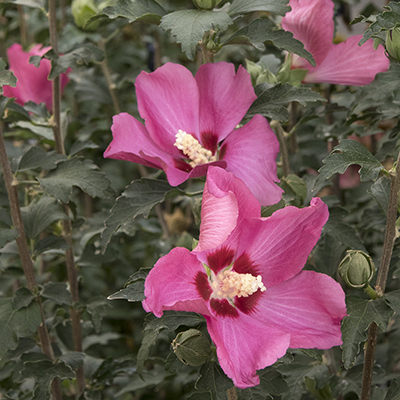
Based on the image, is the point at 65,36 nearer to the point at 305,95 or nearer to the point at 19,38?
the point at 305,95

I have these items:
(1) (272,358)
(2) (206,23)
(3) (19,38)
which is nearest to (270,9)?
(2) (206,23)

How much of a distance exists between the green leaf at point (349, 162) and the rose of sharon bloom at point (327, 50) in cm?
18

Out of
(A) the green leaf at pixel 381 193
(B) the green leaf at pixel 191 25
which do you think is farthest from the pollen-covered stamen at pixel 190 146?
(A) the green leaf at pixel 381 193

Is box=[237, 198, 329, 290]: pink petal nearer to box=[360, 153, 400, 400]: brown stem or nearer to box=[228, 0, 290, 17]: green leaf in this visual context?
box=[360, 153, 400, 400]: brown stem

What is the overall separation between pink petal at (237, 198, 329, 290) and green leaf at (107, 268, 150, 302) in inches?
4.3

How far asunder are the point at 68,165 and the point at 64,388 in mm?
423

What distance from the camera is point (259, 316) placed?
576 mm

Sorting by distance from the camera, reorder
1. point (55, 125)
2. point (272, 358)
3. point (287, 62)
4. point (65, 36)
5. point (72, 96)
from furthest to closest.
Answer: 1. point (72, 96)
2. point (65, 36)
3. point (55, 125)
4. point (287, 62)
5. point (272, 358)

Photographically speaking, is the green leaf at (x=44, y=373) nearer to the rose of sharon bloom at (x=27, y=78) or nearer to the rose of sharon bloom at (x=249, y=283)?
the rose of sharon bloom at (x=249, y=283)

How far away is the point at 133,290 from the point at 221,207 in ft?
0.45

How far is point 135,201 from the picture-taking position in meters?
0.67

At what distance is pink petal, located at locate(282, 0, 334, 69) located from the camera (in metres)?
0.71

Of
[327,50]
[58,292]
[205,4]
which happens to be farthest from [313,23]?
[58,292]

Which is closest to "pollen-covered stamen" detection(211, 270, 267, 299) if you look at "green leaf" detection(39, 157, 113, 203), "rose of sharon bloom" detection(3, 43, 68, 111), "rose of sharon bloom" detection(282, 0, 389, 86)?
"green leaf" detection(39, 157, 113, 203)
